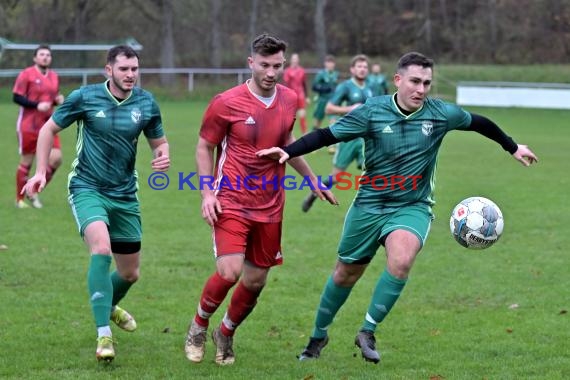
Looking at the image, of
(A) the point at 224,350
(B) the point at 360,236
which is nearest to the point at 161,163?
(A) the point at 224,350

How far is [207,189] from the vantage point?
571 cm

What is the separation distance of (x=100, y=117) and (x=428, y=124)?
209cm

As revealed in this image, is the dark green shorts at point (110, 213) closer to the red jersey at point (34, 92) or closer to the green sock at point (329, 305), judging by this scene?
the green sock at point (329, 305)

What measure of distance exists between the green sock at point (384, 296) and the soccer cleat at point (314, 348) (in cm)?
50

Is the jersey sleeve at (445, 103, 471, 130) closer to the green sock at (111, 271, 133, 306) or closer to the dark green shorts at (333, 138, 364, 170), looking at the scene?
the green sock at (111, 271, 133, 306)

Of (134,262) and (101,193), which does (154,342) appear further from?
(101,193)

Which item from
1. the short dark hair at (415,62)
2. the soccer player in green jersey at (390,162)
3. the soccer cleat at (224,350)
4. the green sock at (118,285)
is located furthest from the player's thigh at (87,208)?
→ the short dark hair at (415,62)

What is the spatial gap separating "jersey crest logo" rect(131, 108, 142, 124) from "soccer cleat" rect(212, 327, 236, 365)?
148 centimetres

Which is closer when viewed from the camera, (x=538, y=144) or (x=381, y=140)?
(x=381, y=140)

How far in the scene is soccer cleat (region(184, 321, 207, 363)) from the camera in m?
5.82

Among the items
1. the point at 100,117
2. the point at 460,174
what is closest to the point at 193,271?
the point at 100,117

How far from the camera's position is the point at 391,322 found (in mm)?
6895

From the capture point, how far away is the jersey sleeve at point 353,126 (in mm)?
5695

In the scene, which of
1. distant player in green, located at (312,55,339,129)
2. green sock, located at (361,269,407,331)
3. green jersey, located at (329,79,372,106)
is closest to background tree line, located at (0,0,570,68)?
distant player in green, located at (312,55,339,129)
